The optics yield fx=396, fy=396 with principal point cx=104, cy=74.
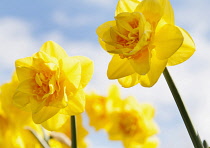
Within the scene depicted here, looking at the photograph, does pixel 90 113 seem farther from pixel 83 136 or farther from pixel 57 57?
pixel 57 57

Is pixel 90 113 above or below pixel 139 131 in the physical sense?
above

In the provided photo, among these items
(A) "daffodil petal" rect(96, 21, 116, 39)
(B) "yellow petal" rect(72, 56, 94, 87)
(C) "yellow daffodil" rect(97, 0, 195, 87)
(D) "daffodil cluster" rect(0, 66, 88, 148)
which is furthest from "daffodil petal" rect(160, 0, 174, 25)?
(D) "daffodil cluster" rect(0, 66, 88, 148)

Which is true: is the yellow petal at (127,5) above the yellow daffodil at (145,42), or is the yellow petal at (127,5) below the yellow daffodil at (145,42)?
above

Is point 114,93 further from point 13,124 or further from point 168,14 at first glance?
point 168,14

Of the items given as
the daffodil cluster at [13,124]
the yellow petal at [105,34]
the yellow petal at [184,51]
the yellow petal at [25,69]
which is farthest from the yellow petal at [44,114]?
the daffodil cluster at [13,124]

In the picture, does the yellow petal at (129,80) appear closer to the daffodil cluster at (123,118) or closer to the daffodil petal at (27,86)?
the daffodil petal at (27,86)

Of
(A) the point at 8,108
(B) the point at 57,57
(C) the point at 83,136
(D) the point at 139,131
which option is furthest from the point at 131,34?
(D) the point at 139,131
